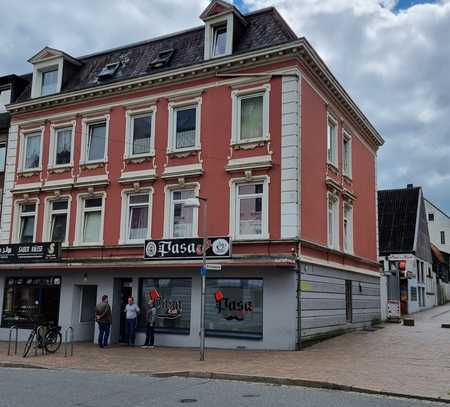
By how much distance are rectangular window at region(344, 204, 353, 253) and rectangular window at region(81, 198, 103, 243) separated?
33.4ft

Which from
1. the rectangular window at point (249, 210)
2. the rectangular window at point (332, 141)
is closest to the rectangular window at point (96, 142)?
the rectangular window at point (249, 210)

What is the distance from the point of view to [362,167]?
27219mm

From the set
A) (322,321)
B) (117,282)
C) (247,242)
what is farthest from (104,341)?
(322,321)

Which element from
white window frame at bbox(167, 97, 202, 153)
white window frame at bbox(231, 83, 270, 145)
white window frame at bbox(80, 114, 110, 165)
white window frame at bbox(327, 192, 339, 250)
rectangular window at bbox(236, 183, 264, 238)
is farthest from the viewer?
white window frame at bbox(80, 114, 110, 165)

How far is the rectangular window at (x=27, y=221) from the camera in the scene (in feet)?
81.3

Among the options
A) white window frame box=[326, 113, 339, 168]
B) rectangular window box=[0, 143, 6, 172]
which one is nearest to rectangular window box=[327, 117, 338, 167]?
white window frame box=[326, 113, 339, 168]

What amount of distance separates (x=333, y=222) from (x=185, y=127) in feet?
22.7

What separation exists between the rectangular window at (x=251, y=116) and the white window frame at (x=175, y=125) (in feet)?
5.60

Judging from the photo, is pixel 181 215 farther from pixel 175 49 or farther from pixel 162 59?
pixel 175 49

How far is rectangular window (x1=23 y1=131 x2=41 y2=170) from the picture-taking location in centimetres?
2538

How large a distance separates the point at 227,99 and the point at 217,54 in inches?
84.9

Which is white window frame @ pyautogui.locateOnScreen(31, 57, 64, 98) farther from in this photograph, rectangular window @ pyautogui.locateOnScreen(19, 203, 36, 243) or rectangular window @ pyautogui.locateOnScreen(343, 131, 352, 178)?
rectangular window @ pyautogui.locateOnScreen(343, 131, 352, 178)

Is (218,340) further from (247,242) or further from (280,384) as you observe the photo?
(280,384)

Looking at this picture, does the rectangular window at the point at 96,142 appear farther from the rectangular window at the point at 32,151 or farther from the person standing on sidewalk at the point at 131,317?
the person standing on sidewalk at the point at 131,317
